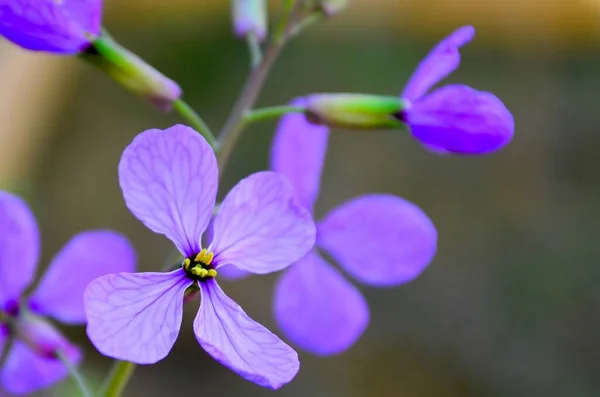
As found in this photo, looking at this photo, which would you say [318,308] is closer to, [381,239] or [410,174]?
[381,239]

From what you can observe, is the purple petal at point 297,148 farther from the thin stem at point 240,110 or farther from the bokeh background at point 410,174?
the bokeh background at point 410,174

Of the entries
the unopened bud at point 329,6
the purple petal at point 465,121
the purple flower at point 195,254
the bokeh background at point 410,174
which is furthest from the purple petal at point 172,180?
the bokeh background at point 410,174

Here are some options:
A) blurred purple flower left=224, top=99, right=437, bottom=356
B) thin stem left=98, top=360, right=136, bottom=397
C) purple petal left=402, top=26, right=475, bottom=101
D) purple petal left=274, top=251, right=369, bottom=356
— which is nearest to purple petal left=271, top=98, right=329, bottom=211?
blurred purple flower left=224, top=99, right=437, bottom=356

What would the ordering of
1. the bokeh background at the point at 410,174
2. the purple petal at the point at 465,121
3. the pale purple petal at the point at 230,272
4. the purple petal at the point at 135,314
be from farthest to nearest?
the bokeh background at the point at 410,174 < the pale purple petal at the point at 230,272 < the purple petal at the point at 465,121 < the purple petal at the point at 135,314

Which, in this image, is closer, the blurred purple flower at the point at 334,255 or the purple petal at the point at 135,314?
the purple petal at the point at 135,314

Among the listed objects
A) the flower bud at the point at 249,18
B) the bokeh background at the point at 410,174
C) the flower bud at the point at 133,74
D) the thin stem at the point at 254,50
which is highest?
the flower bud at the point at 249,18

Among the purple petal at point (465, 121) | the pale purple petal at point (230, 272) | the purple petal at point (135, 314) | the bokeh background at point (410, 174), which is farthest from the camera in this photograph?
the bokeh background at point (410, 174)

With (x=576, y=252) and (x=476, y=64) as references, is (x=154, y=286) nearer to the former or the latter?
(x=576, y=252)

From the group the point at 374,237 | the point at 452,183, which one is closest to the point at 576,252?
the point at 452,183
